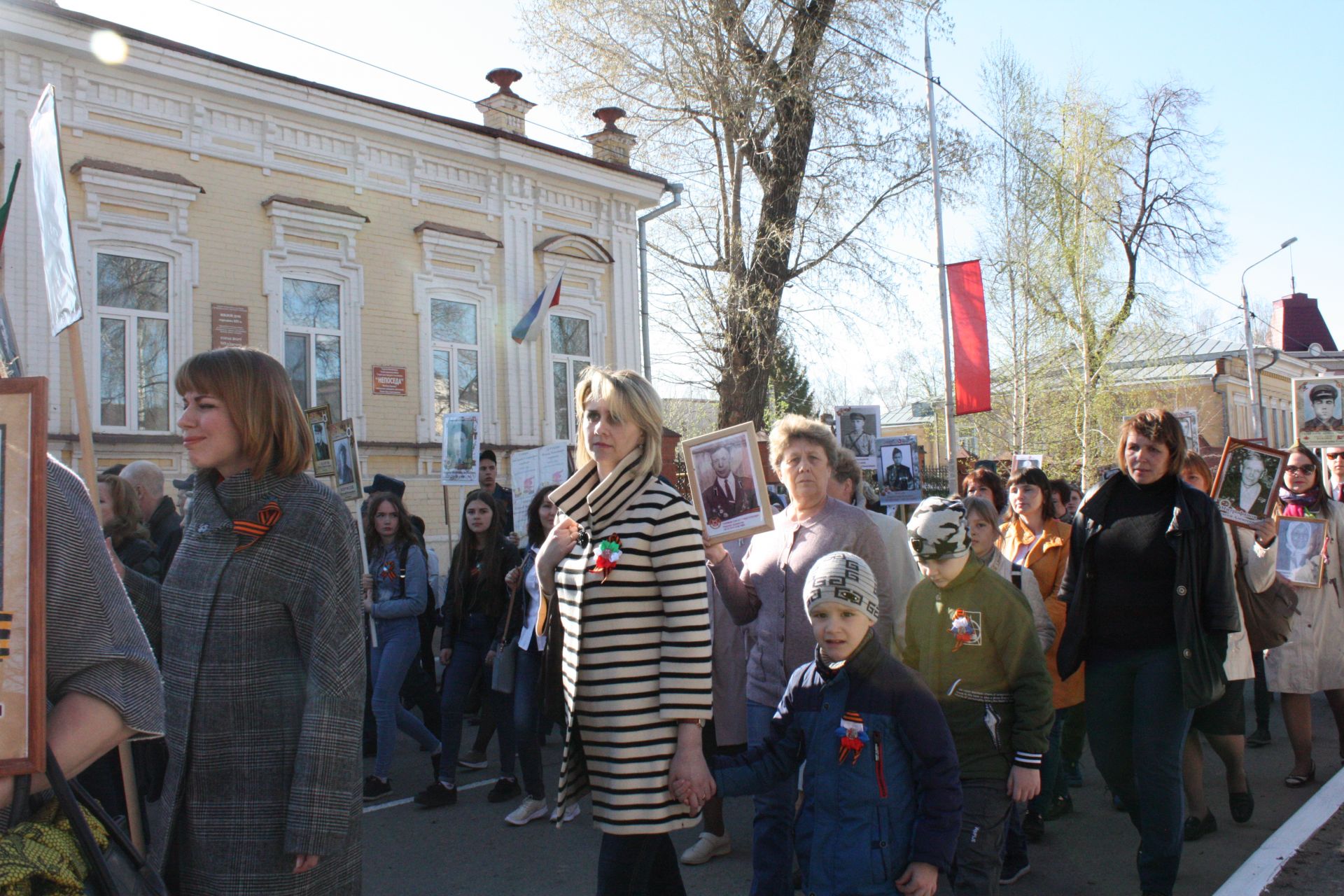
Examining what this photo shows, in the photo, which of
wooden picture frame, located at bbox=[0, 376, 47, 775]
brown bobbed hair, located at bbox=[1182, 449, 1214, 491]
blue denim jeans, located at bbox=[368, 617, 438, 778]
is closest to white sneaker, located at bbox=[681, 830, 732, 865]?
blue denim jeans, located at bbox=[368, 617, 438, 778]

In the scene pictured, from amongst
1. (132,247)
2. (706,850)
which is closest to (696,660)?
(706,850)

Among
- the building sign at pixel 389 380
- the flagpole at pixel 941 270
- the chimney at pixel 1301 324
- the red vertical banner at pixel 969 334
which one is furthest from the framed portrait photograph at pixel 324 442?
the chimney at pixel 1301 324

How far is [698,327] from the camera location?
20.8 m

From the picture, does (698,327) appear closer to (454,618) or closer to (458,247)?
(458,247)

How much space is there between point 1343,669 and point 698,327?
50.0 ft

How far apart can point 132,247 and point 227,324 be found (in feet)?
4.84

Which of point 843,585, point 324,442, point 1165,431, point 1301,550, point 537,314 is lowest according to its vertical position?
point 1301,550

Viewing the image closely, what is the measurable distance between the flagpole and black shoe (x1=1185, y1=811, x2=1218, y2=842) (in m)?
14.2

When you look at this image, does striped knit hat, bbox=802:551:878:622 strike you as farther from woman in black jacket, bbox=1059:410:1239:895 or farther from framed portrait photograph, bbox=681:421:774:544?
woman in black jacket, bbox=1059:410:1239:895

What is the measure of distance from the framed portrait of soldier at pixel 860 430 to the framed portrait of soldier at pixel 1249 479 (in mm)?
8392

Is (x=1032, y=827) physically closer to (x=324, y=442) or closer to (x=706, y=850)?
(x=706, y=850)

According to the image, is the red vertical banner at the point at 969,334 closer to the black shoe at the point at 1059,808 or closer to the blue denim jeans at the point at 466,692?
the black shoe at the point at 1059,808

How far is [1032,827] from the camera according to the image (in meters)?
5.44

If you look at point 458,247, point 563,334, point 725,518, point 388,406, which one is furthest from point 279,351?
point 725,518
